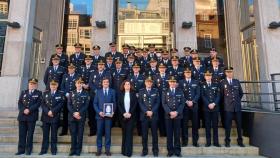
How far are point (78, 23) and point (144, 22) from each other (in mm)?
3781

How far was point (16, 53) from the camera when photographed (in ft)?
38.4

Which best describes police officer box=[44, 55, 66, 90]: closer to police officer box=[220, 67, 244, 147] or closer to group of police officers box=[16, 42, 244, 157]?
group of police officers box=[16, 42, 244, 157]

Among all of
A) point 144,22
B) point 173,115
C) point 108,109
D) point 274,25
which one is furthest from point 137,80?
point 144,22

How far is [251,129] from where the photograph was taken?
A: 8727 mm

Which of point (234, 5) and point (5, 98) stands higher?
point (234, 5)

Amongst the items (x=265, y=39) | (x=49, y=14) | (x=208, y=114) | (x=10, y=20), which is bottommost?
(x=208, y=114)

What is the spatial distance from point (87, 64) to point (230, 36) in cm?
914

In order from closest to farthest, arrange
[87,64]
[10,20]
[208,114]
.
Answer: [208,114] < [87,64] < [10,20]

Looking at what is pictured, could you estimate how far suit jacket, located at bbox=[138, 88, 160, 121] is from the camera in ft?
25.8

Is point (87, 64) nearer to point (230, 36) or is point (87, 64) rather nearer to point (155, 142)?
point (155, 142)

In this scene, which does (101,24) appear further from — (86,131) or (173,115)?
(173,115)

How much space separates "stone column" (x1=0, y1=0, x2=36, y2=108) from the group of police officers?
2750 mm

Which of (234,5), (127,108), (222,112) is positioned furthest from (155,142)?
(234,5)

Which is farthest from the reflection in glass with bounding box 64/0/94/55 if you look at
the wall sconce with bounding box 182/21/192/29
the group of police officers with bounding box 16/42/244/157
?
the group of police officers with bounding box 16/42/244/157
